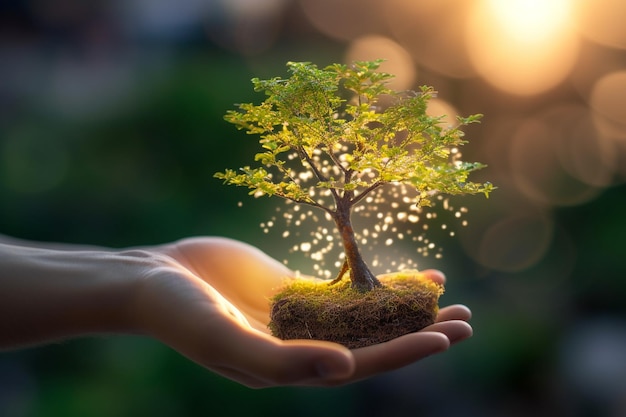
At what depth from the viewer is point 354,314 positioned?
2148 mm

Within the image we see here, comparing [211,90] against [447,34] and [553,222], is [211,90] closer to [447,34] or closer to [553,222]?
[447,34]

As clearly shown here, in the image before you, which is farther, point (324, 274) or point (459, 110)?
point (459, 110)

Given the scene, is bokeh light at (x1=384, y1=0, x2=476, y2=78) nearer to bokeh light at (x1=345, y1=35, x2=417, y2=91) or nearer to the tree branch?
bokeh light at (x1=345, y1=35, x2=417, y2=91)

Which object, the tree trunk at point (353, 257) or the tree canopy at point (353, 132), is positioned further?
the tree trunk at point (353, 257)

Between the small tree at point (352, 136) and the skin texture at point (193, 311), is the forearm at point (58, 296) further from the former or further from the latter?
the small tree at point (352, 136)

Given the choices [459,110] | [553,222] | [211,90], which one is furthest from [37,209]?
[553,222]

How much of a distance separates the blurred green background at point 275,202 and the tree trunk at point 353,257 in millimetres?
1611

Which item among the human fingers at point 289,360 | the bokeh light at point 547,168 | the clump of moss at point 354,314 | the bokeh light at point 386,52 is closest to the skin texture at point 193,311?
the human fingers at point 289,360

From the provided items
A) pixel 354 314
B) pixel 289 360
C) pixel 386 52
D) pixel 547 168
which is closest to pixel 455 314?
pixel 354 314

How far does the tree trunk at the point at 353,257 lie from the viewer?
7.79 ft

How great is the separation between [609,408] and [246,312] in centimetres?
340

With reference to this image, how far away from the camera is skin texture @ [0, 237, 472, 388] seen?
1.53 meters

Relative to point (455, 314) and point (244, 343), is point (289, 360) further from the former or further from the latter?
point (455, 314)

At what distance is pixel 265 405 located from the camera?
426 cm
